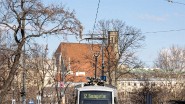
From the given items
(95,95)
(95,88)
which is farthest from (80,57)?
(95,95)

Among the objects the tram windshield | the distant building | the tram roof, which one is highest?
the distant building

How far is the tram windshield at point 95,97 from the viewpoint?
2344 cm

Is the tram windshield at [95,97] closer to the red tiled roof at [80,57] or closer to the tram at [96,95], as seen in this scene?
the tram at [96,95]

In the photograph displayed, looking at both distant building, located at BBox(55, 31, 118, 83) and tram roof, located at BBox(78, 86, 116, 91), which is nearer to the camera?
tram roof, located at BBox(78, 86, 116, 91)

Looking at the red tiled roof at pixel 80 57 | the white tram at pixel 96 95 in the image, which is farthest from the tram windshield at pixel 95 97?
the red tiled roof at pixel 80 57

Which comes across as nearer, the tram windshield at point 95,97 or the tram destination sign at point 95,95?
Answer: the tram windshield at point 95,97

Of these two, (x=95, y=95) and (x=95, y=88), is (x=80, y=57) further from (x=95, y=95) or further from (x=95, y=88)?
(x=95, y=95)

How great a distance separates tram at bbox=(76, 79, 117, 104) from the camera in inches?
925

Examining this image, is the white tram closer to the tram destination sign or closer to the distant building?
the tram destination sign

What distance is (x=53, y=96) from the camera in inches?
3100

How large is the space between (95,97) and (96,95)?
117 mm

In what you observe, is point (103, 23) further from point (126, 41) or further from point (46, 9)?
point (46, 9)

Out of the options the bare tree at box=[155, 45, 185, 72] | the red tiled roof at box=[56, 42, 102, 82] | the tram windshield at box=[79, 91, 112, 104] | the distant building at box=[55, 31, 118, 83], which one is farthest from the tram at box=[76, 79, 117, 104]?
the bare tree at box=[155, 45, 185, 72]

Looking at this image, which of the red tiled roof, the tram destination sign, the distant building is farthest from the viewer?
the red tiled roof
